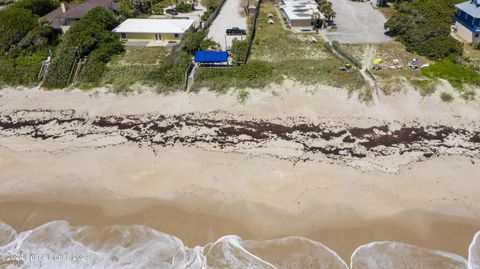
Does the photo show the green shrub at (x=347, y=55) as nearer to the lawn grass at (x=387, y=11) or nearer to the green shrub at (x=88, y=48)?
the lawn grass at (x=387, y=11)

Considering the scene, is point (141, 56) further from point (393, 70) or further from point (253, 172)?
point (393, 70)

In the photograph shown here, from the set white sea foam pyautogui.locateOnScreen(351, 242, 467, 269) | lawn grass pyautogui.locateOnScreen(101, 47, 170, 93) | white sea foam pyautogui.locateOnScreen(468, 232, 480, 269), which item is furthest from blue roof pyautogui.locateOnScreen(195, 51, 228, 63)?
white sea foam pyautogui.locateOnScreen(468, 232, 480, 269)

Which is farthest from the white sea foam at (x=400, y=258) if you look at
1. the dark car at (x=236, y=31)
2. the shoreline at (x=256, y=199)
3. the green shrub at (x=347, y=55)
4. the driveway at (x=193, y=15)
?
the driveway at (x=193, y=15)

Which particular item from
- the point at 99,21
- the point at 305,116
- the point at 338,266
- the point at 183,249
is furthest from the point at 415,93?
the point at 99,21

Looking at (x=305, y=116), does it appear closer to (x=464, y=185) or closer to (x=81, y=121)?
(x=464, y=185)

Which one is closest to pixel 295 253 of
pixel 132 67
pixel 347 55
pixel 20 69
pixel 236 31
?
pixel 347 55
